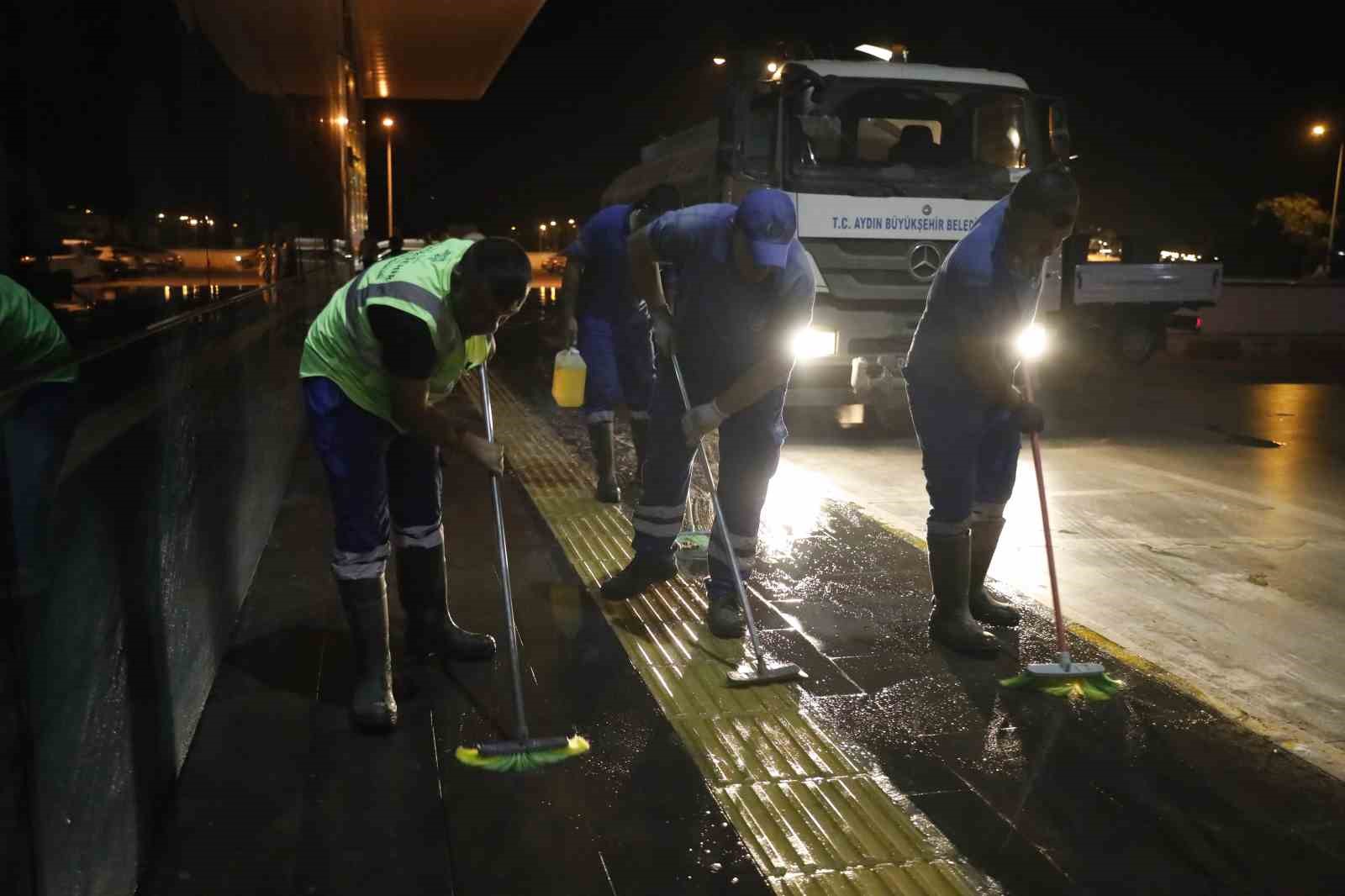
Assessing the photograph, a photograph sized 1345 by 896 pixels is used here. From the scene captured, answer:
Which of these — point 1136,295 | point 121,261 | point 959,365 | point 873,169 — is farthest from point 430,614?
point 1136,295

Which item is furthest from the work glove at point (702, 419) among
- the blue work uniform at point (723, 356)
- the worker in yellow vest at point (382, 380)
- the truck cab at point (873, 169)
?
the truck cab at point (873, 169)

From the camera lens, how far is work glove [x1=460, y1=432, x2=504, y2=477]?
334cm

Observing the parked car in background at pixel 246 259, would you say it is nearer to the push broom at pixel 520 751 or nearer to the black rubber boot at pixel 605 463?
the black rubber boot at pixel 605 463

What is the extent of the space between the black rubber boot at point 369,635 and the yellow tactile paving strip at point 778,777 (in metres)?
0.86

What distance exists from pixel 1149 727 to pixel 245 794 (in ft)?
8.58

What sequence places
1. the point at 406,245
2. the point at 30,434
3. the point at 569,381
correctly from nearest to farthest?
the point at 30,434
the point at 569,381
the point at 406,245

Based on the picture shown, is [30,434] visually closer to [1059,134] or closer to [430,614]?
[430,614]

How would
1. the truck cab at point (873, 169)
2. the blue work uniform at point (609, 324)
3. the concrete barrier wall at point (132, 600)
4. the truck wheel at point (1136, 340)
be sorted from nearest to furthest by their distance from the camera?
the concrete barrier wall at point (132, 600)
the blue work uniform at point (609, 324)
the truck cab at point (873, 169)
the truck wheel at point (1136, 340)

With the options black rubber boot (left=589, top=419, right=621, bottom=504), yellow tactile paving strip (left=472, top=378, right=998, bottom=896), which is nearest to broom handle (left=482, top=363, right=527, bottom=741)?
yellow tactile paving strip (left=472, top=378, right=998, bottom=896)

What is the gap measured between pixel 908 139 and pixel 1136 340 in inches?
293

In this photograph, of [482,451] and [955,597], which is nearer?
[482,451]

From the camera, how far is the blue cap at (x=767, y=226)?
160 inches

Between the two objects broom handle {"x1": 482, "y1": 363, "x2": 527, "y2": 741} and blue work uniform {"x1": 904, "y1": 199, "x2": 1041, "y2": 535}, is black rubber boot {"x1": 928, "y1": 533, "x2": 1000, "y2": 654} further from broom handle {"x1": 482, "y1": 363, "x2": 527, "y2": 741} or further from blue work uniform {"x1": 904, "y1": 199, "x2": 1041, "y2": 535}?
broom handle {"x1": 482, "y1": 363, "x2": 527, "y2": 741}

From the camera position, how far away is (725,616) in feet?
14.4
